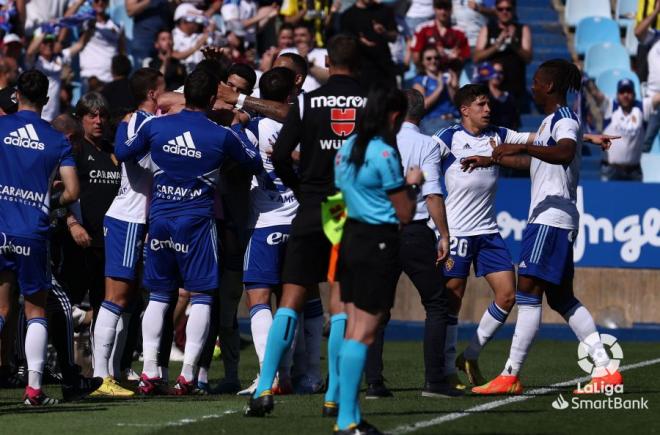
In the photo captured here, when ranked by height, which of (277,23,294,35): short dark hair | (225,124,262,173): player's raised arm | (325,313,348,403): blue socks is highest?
(277,23,294,35): short dark hair

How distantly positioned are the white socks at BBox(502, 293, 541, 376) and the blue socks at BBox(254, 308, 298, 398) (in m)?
2.31

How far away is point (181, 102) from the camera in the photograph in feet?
36.7

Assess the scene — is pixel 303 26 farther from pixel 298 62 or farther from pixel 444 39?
pixel 298 62

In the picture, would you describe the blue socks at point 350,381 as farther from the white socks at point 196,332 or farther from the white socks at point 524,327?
the white socks at point 524,327

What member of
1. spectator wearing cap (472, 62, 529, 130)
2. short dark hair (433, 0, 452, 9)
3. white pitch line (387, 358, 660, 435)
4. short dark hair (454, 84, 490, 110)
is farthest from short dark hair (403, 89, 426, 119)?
short dark hair (433, 0, 452, 9)

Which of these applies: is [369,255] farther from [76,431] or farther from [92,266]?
[92,266]

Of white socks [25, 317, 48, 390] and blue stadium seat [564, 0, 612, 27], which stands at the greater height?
blue stadium seat [564, 0, 612, 27]

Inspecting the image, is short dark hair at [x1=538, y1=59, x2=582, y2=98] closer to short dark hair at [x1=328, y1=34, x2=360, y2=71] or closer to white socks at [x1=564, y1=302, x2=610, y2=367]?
white socks at [x1=564, y1=302, x2=610, y2=367]

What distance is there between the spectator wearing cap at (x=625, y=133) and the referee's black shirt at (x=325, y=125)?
391 inches

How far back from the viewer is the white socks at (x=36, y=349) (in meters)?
10.2

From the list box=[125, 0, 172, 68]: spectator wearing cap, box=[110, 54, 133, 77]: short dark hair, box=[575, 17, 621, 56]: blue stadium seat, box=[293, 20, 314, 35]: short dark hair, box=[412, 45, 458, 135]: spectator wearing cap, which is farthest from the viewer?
box=[575, 17, 621, 56]: blue stadium seat

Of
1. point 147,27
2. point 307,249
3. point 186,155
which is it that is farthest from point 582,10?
point 307,249

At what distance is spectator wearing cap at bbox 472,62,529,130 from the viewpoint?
62.4 feet

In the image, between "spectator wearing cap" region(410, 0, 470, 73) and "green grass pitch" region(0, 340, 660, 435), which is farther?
"spectator wearing cap" region(410, 0, 470, 73)
